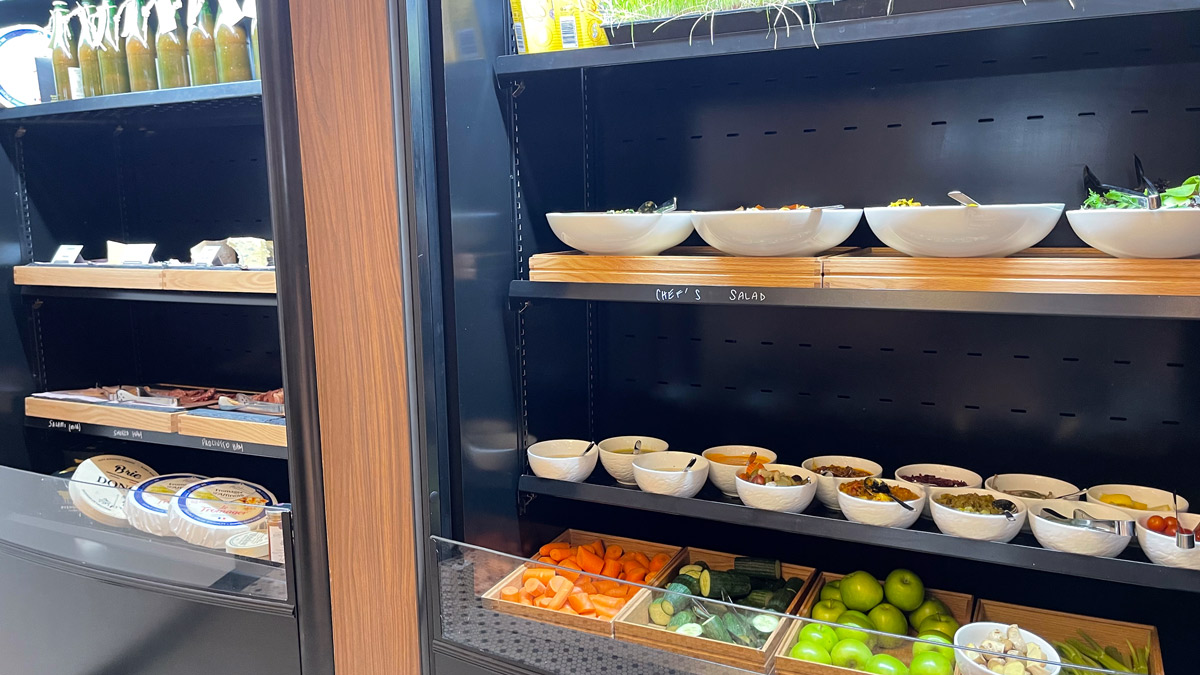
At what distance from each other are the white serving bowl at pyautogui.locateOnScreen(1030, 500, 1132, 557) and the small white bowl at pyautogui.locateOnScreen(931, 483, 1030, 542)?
0.10ft

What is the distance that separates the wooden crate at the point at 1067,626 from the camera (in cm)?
146

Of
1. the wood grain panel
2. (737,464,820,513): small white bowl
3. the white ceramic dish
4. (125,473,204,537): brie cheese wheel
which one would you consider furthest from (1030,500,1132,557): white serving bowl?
(125,473,204,537): brie cheese wheel

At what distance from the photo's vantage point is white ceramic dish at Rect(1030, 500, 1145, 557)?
1273mm

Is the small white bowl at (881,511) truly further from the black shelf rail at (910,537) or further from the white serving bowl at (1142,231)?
the white serving bowl at (1142,231)

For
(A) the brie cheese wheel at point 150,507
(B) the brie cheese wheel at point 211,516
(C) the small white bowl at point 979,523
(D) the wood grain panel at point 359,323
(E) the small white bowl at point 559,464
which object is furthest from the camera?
(A) the brie cheese wheel at point 150,507

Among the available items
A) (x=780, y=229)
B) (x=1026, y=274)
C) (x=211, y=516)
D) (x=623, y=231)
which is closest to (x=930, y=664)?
(x=1026, y=274)

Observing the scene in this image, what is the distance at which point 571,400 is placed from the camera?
1.89 meters

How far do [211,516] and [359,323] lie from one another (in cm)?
72

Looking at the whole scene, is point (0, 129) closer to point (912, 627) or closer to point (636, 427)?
point (636, 427)

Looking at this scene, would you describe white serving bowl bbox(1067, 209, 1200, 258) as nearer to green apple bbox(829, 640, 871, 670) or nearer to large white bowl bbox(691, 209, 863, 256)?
large white bowl bbox(691, 209, 863, 256)

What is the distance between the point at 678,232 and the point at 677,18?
374 millimetres

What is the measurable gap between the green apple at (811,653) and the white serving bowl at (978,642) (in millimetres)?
194

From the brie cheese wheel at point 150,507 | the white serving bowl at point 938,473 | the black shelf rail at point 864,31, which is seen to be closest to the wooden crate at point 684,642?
the white serving bowl at point 938,473

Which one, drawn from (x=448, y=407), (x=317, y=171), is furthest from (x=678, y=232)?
(x=317, y=171)
